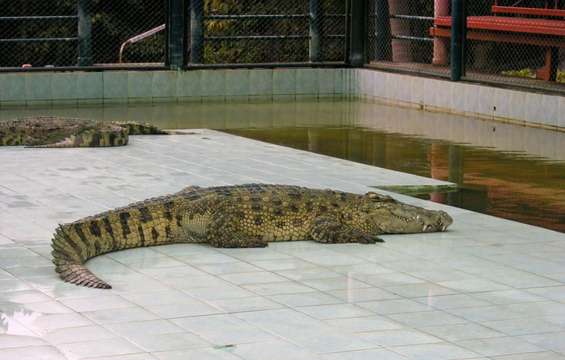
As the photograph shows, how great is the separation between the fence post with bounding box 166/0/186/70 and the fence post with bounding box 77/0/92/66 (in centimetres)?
105

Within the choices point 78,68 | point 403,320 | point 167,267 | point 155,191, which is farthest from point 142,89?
point 403,320

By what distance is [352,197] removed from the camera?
8.96 meters

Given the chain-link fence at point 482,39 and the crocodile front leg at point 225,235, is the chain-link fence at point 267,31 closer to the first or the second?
the chain-link fence at point 482,39

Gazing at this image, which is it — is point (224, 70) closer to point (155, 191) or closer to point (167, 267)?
point (155, 191)

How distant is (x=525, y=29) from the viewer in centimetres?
1673

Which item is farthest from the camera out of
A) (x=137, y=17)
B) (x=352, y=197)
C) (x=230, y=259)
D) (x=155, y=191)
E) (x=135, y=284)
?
(x=137, y=17)

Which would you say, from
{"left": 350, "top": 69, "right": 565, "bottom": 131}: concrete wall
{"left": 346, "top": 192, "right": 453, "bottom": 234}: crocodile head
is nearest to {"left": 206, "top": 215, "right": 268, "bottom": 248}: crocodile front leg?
{"left": 346, "top": 192, "right": 453, "bottom": 234}: crocodile head

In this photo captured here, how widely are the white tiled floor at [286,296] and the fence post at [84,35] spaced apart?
26.3 ft

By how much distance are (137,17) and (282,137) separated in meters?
8.47

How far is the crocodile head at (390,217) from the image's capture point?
29.1 ft

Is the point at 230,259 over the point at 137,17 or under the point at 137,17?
under

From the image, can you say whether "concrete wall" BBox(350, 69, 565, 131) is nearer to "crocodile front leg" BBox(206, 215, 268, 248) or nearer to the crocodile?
the crocodile

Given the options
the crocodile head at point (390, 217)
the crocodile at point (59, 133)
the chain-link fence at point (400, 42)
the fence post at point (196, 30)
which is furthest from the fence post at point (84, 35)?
the crocodile head at point (390, 217)

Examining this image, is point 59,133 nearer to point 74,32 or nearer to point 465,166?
point 465,166
